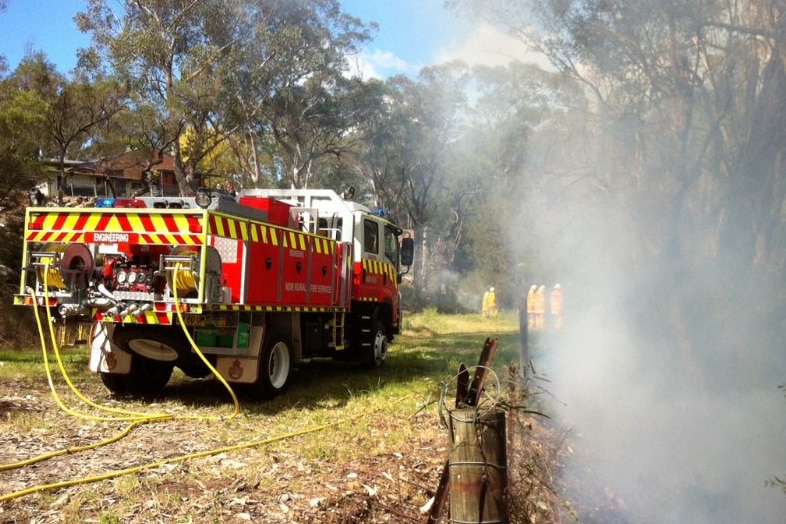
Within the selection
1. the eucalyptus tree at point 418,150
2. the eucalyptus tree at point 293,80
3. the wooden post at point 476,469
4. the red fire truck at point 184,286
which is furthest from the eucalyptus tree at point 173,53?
the wooden post at point 476,469

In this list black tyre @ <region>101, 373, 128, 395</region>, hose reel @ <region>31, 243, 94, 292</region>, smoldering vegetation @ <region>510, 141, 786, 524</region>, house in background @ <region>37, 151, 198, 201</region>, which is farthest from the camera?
house in background @ <region>37, 151, 198, 201</region>

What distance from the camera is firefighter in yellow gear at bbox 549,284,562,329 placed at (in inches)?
667

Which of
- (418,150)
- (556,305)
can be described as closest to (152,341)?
(556,305)

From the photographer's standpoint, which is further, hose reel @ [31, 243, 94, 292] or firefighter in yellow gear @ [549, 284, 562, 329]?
firefighter in yellow gear @ [549, 284, 562, 329]

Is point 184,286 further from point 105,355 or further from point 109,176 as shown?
point 109,176

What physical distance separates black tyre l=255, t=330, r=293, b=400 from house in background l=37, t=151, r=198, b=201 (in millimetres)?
11201

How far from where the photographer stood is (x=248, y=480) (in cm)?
465

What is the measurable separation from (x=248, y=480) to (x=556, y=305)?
14.0 metres

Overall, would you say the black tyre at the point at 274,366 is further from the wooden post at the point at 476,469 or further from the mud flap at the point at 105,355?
the wooden post at the point at 476,469

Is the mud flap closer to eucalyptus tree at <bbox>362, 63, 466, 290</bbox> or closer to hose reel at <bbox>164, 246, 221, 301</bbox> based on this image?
hose reel at <bbox>164, 246, 221, 301</bbox>

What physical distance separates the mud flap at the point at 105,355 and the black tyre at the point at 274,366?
1482 mm

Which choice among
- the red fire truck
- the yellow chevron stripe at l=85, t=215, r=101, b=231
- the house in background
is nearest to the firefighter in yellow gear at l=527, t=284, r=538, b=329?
the house in background

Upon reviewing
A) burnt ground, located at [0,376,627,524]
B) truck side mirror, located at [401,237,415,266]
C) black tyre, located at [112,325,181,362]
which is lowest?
burnt ground, located at [0,376,627,524]

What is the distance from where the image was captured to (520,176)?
15883mm
